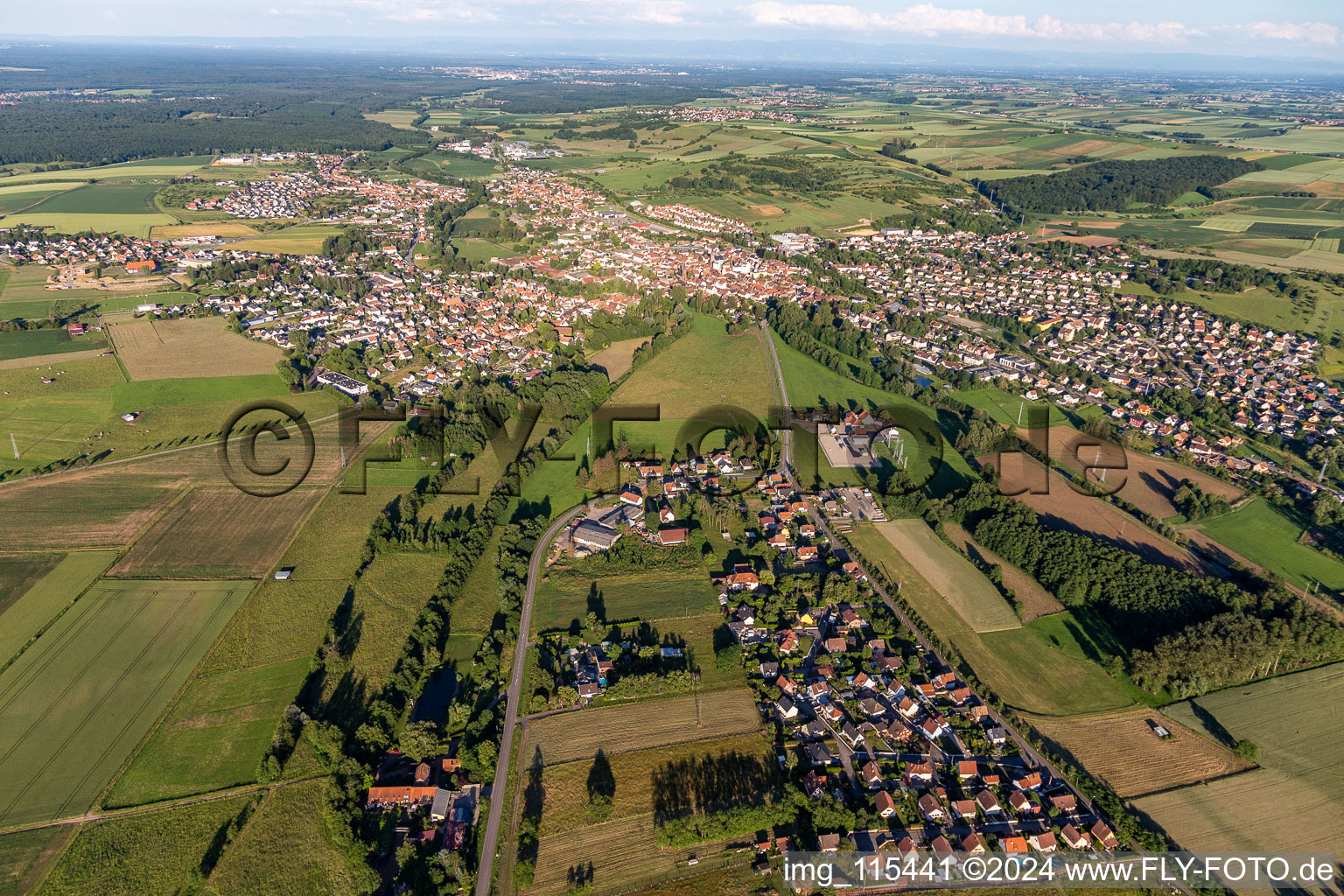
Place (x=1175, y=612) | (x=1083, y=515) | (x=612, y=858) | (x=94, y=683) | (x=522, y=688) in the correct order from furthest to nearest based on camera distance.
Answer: (x=1083, y=515) → (x=1175, y=612) → (x=522, y=688) → (x=94, y=683) → (x=612, y=858)

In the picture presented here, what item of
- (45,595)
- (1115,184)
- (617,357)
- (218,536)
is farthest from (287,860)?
(1115,184)

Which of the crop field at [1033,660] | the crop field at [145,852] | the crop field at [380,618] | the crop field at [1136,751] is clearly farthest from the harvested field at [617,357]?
the crop field at [1136,751]

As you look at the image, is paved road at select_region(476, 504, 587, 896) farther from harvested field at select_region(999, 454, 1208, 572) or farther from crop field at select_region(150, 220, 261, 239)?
crop field at select_region(150, 220, 261, 239)

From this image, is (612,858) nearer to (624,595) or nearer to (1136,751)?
(624,595)

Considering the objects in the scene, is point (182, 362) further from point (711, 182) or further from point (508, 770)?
point (711, 182)

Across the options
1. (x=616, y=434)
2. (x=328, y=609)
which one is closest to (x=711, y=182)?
(x=616, y=434)

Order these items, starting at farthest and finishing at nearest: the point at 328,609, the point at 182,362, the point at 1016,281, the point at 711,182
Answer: the point at 711,182
the point at 1016,281
the point at 182,362
the point at 328,609

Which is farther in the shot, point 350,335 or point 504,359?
point 350,335
